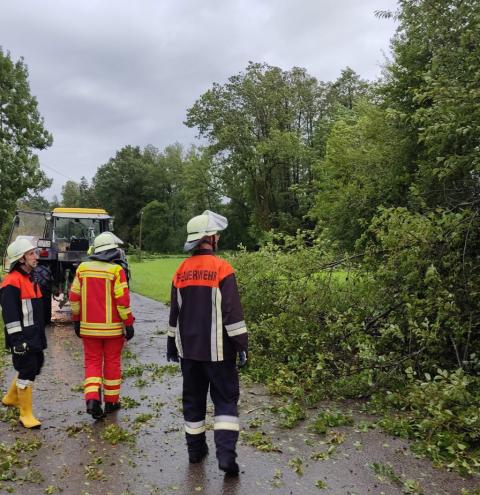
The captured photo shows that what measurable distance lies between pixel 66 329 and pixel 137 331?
1.66m

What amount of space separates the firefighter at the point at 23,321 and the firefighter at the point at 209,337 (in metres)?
1.79

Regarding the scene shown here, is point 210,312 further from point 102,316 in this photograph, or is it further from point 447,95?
point 447,95

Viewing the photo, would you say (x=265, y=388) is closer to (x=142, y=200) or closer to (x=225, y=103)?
(x=225, y=103)

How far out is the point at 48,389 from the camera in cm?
650

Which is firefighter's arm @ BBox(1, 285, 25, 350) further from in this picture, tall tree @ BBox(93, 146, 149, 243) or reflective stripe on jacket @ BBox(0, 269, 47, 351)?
tall tree @ BBox(93, 146, 149, 243)

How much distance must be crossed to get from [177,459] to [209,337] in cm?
115

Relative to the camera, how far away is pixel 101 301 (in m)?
5.38

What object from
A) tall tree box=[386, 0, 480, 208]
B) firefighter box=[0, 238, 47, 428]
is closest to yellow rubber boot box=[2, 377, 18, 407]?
firefighter box=[0, 238, 47, 428]

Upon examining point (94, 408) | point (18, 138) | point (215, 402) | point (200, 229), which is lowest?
point (94, 408)

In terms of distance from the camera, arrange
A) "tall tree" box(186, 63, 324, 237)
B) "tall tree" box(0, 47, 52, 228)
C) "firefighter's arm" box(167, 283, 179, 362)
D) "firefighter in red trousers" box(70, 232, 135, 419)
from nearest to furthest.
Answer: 1. "firefighter's arm" box(167, 283, 179, 362)
2. "firefighter in red trousers" box(70, 232, 135, 419)
3. "tall tree" box(0, 47, 52, 228)
4. "tall tree" box(186, 63, 324, 237)

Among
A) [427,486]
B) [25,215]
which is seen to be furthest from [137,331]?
[427,486]

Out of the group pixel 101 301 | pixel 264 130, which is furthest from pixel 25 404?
pixel 264 130

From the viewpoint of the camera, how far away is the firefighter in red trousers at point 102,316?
5.35m

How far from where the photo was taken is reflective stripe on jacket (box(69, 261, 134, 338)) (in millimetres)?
5352
